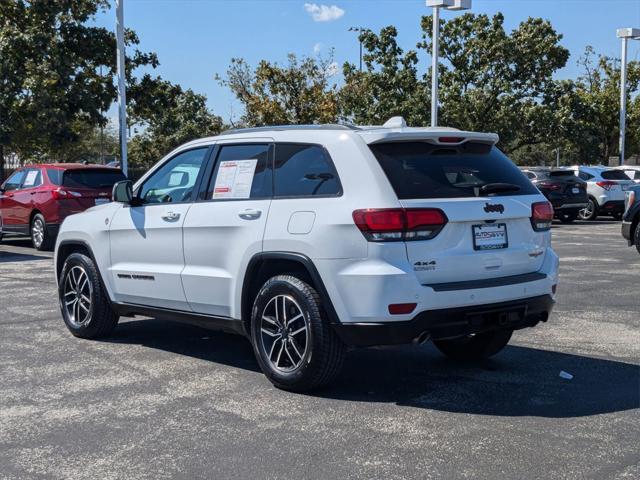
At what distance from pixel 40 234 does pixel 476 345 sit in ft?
39.5

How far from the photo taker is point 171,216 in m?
6.77

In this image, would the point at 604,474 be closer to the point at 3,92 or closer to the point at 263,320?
the point at 263,320

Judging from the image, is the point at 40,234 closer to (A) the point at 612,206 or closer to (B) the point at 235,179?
(B) the point at 235,179

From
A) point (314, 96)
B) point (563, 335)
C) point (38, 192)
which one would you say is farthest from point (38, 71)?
point (563, 335)

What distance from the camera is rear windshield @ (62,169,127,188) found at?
1644 centimetres

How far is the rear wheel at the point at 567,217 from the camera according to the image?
25.3m

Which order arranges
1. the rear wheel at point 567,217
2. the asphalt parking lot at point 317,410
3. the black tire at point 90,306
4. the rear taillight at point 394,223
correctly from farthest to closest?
the rear wheel at point 567,217 → the black tire at point 90,306 → the rear taillight at point 394,223 → the asphalt parking lot at point 317,410

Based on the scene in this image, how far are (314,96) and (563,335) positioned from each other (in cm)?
3097

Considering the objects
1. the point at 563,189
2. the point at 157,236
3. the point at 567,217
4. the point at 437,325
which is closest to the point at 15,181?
the point at 157,236

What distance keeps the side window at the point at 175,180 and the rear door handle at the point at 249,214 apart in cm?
75

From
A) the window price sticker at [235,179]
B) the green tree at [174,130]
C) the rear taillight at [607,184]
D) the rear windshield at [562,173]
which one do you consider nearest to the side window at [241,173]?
the window price sticker at [235,179]

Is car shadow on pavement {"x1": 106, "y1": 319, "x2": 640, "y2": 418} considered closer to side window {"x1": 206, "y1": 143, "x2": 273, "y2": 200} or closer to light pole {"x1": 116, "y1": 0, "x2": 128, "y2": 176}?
side window {"x1": 206, "y1": 143, "x2": 273, "y2": 200}

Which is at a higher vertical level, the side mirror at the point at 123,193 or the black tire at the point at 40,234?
the side mirror at the point at 123,193

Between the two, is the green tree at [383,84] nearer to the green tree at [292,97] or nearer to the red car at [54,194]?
the green tree at [292,97]
